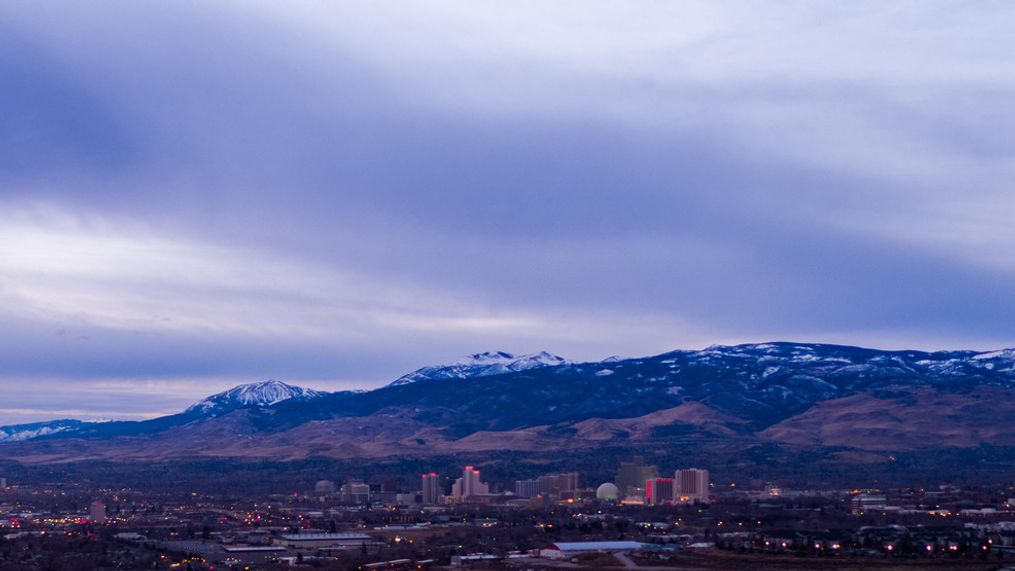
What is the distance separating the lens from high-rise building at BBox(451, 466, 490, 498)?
186250mm

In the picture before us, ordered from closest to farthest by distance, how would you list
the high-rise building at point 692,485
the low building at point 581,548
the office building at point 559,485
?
the low building at point 581,548 → the high-rise building at point 692,485 → the office building at point 559,485

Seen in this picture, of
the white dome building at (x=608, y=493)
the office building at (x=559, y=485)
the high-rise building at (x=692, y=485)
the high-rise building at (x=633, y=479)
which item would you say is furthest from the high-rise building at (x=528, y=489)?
the high-rise building at (x=692, y=485)

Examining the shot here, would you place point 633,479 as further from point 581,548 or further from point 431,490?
point 581,548

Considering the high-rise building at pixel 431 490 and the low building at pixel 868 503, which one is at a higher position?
the high-rise building at pixel 431 490

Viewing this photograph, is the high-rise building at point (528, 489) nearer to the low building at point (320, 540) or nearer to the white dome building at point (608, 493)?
the white dome building at point (608, 493)

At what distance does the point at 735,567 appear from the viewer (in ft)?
308

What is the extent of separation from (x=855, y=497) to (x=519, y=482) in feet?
154

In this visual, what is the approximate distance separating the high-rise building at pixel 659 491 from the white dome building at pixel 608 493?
4.80m

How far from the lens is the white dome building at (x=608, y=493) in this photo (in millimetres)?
176025

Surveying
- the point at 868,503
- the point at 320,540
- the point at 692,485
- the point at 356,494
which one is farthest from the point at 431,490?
the point at 320,540

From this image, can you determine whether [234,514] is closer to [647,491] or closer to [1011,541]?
[647,491]

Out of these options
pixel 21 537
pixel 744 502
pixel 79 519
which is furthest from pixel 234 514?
pixel 744 502

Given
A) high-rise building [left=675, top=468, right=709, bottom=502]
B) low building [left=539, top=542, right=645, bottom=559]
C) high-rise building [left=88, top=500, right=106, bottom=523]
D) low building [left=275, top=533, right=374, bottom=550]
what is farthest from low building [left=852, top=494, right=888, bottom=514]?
high-rise building [left=88, top=500, right=106, bottom=523]

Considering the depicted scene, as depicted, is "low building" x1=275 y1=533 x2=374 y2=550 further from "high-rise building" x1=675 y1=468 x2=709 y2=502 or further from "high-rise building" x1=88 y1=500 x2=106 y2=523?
"high-rise building" x1=675 y1=468 x2=709 y2=502
